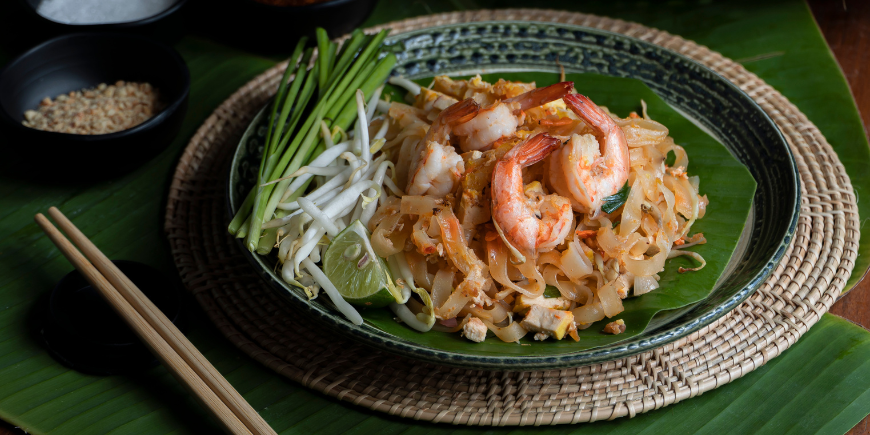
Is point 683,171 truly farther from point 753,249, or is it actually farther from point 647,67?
point 647,67

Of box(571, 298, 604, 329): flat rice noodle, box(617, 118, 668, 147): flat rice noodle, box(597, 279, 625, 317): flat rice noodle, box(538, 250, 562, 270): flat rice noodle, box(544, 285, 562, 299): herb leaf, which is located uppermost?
box(617, 118, 668, 147): flat rice noodle

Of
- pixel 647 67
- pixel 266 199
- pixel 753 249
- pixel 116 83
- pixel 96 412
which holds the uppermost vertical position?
pixel 647 67

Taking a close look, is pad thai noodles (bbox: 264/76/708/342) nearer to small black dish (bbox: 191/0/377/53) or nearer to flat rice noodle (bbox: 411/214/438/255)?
flat rice noodle (bbox: 411/214/438/255)

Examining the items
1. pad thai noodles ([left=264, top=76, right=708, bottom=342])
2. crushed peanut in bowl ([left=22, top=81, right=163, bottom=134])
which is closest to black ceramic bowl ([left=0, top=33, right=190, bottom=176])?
crushed peanut in bowl ([left=22, top=81, right=163, bottom=134])

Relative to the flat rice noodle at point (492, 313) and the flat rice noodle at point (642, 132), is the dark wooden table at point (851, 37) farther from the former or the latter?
the flat rice noodle at point (492, 313)

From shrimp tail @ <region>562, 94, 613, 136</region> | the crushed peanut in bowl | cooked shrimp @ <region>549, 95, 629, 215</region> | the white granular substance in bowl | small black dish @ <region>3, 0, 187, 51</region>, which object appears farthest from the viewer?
the white granular substance in bowl

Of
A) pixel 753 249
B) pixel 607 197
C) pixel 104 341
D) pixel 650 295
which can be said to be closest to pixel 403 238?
pixel 607 197
